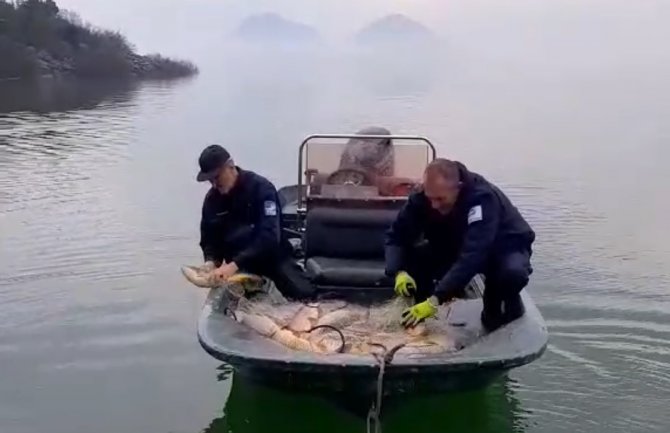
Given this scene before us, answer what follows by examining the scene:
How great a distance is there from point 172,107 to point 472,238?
90.9 feet

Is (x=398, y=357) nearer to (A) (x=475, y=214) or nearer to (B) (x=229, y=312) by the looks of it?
(A) (x=475, y=214)

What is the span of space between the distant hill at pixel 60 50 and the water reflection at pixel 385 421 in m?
47.8

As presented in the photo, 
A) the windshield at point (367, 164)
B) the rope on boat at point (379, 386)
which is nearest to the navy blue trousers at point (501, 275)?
the rope on boat at point (379, 386)

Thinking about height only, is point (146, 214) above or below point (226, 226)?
below

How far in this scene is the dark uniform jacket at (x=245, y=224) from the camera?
6355 mm

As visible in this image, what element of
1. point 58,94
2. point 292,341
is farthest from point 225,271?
point 58,94

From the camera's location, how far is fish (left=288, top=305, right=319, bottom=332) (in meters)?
5.78

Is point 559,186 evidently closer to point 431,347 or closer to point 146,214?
point 146,214

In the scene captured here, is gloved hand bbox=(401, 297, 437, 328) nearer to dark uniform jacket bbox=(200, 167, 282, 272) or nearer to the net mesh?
the net mesh

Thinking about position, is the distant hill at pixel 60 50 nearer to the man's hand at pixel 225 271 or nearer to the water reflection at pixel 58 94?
the water reflection at pixel 58 94

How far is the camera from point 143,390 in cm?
666

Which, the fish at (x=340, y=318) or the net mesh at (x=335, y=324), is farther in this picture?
the fish at (x=340, y=318)

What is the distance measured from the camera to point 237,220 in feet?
21.5

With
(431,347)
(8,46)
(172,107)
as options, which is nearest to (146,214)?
(431,347)
